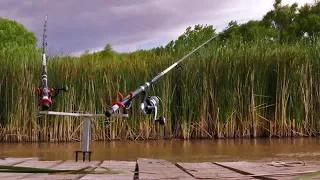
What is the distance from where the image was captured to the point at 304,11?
86.1ft

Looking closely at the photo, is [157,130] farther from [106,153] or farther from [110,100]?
[106,153]

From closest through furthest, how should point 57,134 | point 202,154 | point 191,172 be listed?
point 191,172 → point 202,154 → point 57,134

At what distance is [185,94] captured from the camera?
8.77 meters

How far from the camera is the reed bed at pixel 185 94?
846 centimetres

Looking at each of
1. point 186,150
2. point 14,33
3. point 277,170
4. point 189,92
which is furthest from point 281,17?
point 277,170

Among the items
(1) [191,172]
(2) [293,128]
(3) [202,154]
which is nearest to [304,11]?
(2) [293,128]

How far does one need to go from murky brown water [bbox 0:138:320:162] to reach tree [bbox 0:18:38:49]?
69.3 feet

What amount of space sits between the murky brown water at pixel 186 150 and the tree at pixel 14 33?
21137mm

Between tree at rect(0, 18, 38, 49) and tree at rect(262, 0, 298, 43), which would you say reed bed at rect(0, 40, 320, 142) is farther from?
tree at rect(0, 18, 38, 49)

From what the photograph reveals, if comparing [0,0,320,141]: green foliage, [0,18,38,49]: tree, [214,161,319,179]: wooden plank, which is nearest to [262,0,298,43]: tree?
[0,18,38,49]: tree

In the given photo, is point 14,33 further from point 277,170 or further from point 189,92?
point 277,170

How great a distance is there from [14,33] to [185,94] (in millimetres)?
23572

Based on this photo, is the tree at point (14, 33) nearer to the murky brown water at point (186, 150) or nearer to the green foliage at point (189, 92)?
the green foliage at point (189, 92)

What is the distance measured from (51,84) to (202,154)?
10.8ft
